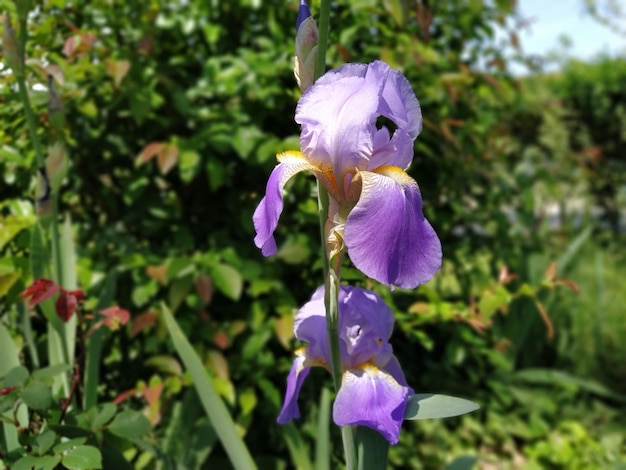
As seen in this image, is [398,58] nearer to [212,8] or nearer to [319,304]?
[212,8]

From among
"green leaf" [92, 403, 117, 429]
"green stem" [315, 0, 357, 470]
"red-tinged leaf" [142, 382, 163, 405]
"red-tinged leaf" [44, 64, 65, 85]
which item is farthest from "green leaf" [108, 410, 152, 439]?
"red-tinged leaf" [44, 64, 65, 85]

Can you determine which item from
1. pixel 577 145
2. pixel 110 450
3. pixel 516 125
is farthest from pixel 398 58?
pixel 577 145

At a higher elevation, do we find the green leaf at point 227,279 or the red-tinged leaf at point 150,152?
the red-tinged leaf at point 150,152

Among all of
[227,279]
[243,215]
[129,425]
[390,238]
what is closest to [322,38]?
[390,238]

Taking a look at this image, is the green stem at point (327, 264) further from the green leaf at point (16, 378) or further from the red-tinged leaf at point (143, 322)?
the red-tinged leaf at point (143, 322)

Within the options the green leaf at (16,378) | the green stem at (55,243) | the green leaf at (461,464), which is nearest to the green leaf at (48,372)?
the green leaf at (16,378)

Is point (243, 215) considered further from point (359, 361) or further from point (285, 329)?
point (359, 361)
